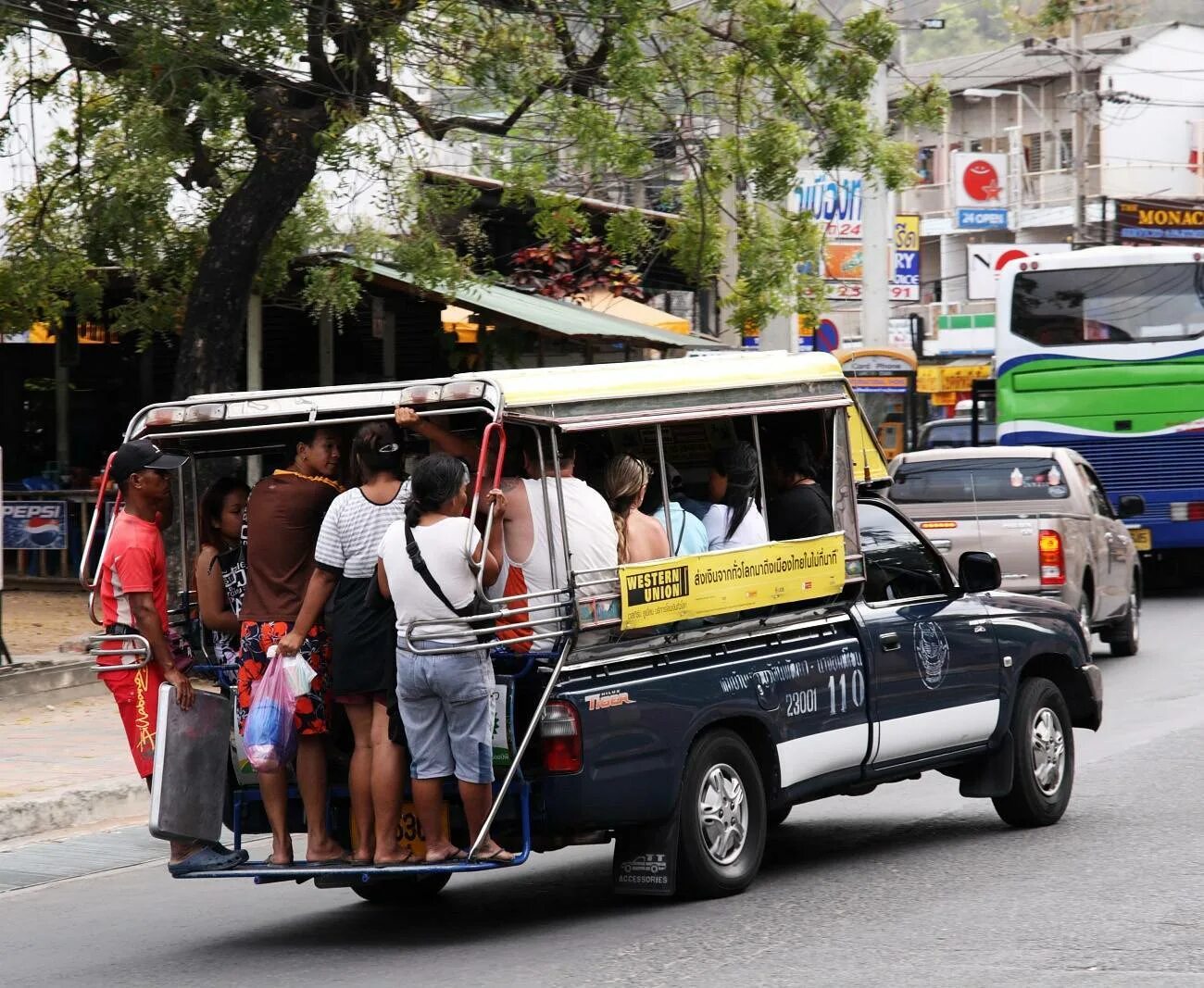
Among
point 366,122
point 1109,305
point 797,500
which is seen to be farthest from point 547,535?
point 1109,305

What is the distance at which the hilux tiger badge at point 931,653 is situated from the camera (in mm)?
8453

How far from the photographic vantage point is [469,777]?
6633 mm

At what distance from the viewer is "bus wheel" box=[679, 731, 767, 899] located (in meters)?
7.21

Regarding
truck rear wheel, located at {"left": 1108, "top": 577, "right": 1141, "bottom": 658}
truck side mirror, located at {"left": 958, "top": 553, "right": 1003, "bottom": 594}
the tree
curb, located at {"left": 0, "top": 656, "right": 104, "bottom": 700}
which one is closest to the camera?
truck side mirror, located at {"left": 958, "top": 553, "right": 1003, "bottom": 594}

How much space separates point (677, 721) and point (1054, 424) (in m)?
15.6

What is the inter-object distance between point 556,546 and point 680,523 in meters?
0.84

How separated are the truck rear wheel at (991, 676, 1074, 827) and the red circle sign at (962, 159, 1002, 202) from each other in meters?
42.8

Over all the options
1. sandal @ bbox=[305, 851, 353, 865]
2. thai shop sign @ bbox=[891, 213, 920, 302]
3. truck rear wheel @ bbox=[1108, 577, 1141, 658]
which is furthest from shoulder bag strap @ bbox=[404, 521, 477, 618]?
thai shop sign @ bbox=[891, 213, 920, 302]

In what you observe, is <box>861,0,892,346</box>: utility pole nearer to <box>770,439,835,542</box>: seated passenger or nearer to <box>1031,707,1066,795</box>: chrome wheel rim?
<box>1031,707,1066,795</box>: chrome wheel rim

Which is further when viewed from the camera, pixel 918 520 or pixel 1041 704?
pixel 918 520

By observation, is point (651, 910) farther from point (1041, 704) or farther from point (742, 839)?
point (1041, 704)

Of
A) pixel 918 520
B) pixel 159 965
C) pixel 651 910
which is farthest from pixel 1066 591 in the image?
pixel 159 965

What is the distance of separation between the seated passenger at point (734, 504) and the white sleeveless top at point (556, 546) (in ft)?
2.86

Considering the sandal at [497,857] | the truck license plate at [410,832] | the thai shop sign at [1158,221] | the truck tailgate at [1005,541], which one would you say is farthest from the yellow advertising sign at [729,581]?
the thai shop sign at [1158,221]
